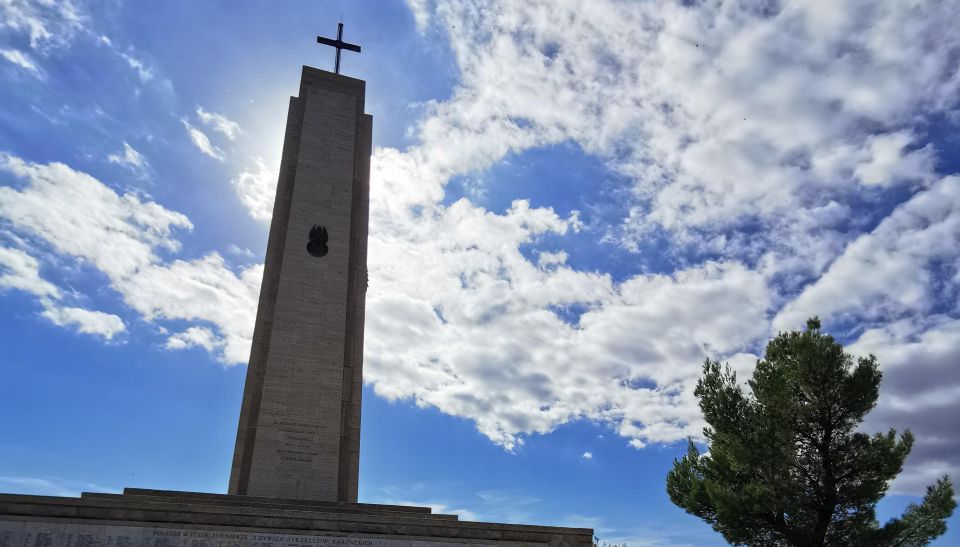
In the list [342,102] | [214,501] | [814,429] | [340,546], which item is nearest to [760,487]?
[814,429]

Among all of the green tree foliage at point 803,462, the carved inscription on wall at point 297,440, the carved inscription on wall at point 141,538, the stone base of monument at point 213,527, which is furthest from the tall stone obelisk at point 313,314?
the green tree foliage at point 803,462

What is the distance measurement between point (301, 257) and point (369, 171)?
508cm

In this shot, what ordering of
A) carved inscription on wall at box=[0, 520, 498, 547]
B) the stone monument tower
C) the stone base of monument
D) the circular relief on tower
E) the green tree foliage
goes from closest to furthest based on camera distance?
carved inscription on wall at box=[0, 520, 498, 547] < the stone base of monument < the stone monument tower < the green tree foliage < the circular relief on tower

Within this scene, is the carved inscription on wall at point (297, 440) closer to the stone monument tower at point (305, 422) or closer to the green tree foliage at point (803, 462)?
the stone monument tower at point (305, 422)

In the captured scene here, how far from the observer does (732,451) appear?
2152cm

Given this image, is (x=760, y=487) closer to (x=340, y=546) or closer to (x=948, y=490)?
(x=948, y=490)

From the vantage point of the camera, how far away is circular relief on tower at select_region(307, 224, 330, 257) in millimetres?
24119

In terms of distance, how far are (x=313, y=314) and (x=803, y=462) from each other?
17509 mm

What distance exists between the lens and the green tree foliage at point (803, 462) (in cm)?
2028

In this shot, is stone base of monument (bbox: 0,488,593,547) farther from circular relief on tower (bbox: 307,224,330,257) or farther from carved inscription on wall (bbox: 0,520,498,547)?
circular relief on tower (bbox: 307,224,330,257)

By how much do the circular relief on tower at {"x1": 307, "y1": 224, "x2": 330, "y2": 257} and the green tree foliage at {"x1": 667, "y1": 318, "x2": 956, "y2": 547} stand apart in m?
15.1

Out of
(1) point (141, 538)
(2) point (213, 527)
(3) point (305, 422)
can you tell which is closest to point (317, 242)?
(3) point (305, 422)

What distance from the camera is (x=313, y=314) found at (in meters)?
23.1

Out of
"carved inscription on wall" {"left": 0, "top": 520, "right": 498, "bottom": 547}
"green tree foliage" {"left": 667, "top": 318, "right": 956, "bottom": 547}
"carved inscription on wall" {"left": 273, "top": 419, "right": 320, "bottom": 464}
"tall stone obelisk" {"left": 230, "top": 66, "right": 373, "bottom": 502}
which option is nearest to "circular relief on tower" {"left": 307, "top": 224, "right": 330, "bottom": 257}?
"tall stone obelisk" {"left": 230, "top": 66, "right": 373, "bottom": 502}
